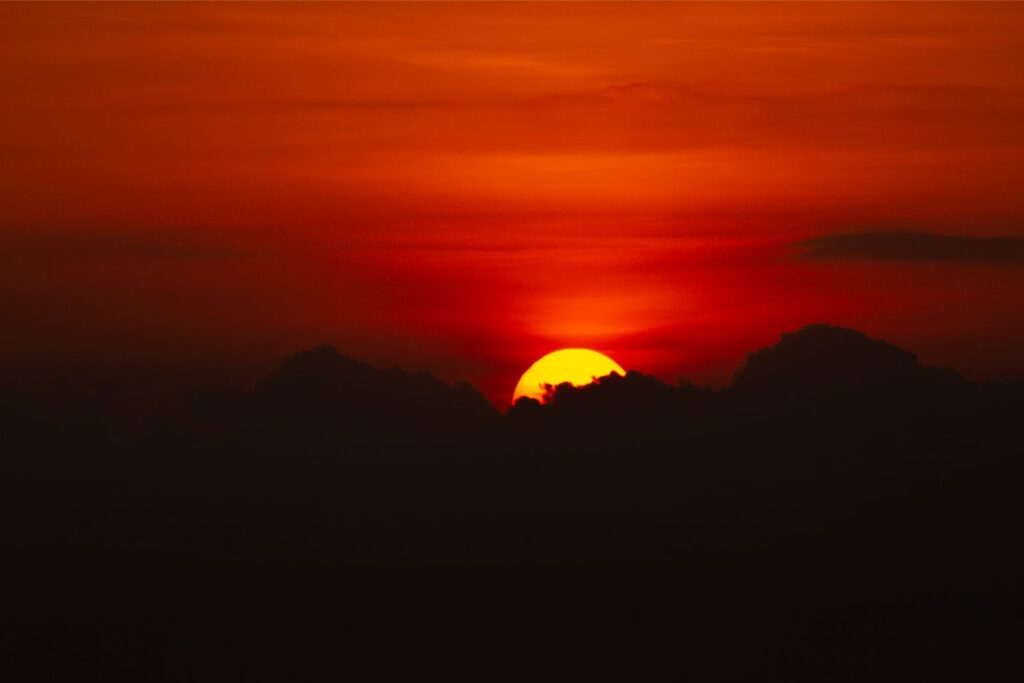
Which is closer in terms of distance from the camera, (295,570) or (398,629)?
(295,570)

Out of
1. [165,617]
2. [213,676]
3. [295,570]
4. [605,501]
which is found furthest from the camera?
[213,676]

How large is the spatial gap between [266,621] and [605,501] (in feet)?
164

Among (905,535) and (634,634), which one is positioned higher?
(905,535)

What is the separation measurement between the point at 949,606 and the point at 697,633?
101ft

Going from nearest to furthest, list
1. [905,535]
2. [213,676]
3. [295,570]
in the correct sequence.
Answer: [905,535] → [295,570] → [213,676]

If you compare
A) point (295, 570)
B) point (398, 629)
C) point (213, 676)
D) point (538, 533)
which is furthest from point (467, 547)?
point (213, 676)

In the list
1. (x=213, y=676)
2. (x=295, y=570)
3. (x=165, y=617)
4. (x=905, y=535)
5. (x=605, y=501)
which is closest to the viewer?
(x=605, y=501)

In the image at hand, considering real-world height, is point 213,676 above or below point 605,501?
below

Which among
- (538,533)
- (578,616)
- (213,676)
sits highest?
(538,533)

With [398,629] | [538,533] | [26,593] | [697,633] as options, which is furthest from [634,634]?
[26,593]

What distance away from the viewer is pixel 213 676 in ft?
631

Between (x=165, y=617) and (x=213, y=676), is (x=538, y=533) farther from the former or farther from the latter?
(x=213, y=676)

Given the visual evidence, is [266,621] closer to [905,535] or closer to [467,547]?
[467,547]

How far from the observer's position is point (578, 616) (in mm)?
155625
